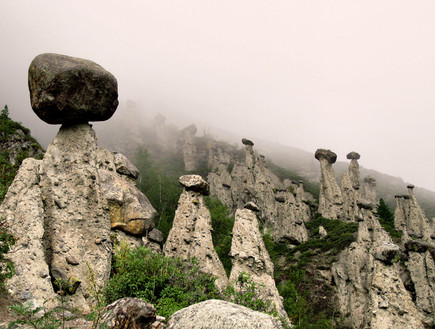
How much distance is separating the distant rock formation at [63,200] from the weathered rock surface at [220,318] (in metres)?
3.05

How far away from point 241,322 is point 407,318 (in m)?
8.98

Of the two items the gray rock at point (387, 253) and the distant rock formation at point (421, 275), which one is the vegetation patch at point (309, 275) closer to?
the distant rock formation at point (421, 275)

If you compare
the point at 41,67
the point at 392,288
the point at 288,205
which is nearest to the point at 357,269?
the point at 392,288

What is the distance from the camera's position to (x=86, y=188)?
834 centimetres

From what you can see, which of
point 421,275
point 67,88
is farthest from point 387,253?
point 67,88

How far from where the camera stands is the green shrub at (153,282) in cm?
674

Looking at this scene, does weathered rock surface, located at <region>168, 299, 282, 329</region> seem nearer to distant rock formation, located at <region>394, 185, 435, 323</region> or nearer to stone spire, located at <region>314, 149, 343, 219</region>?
distant rock formation, located at <region>394, 185, 435, 323</region>

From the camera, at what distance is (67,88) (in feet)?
26.5

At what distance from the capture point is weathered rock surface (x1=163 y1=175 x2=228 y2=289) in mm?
10195

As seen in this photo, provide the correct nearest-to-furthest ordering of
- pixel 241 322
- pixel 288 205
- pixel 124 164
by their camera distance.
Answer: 1. pixel 241 322
2. pixel 124 164
3. pixel 288 205

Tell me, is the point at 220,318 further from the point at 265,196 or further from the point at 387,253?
the point at 265,196

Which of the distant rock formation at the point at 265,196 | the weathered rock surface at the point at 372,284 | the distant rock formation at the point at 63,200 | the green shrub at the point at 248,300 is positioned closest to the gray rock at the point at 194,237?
the green shrub at the point at 248,300

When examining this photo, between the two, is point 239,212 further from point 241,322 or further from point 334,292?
point 334,292

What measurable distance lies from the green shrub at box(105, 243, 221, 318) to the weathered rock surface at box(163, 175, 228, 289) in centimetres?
168
